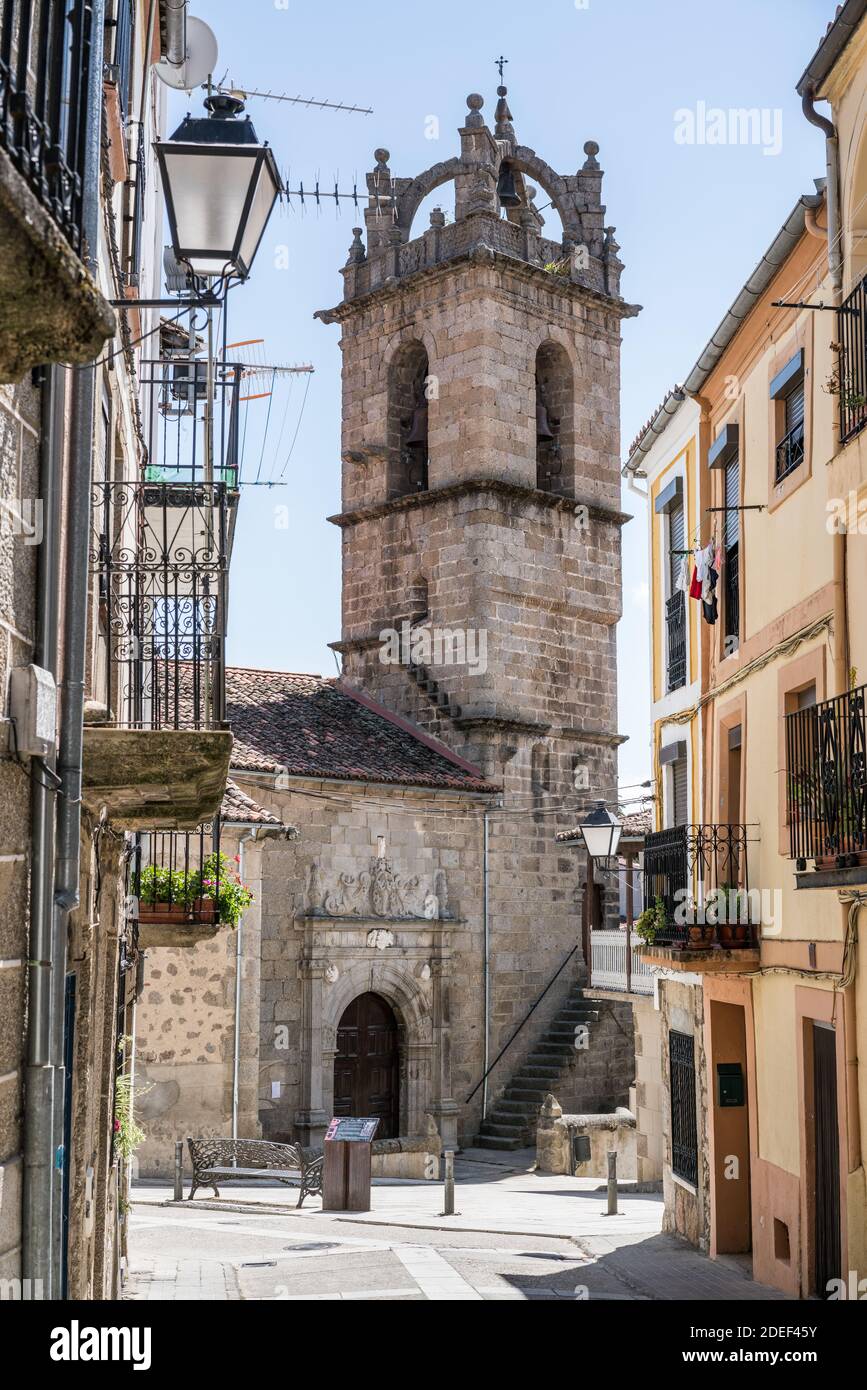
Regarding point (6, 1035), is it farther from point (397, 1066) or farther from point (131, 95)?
point (397, 1066)

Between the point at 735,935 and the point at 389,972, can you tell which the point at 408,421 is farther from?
the point at 735,935

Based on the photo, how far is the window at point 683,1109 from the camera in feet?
49.5

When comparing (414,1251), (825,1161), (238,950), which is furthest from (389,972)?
(825,1161)

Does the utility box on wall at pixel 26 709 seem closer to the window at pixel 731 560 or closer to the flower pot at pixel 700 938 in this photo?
the flower pot at pixel 700 938

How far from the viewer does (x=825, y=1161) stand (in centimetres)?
1135

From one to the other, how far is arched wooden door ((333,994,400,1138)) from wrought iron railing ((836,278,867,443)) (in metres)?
18.0

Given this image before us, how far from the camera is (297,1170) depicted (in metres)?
20.7

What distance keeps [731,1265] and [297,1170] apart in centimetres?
856

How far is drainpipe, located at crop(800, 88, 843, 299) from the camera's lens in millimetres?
10609

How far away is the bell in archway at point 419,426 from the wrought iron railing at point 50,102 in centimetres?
2831

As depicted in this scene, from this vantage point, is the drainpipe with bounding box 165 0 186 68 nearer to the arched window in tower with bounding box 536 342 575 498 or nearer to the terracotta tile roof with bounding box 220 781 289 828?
the terracotta tile roof with bounding box 220 781 289 828

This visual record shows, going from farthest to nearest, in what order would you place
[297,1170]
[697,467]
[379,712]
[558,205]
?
1. [558,205]
2. [379,712]
3. [297,1170]
4. [697,467]
